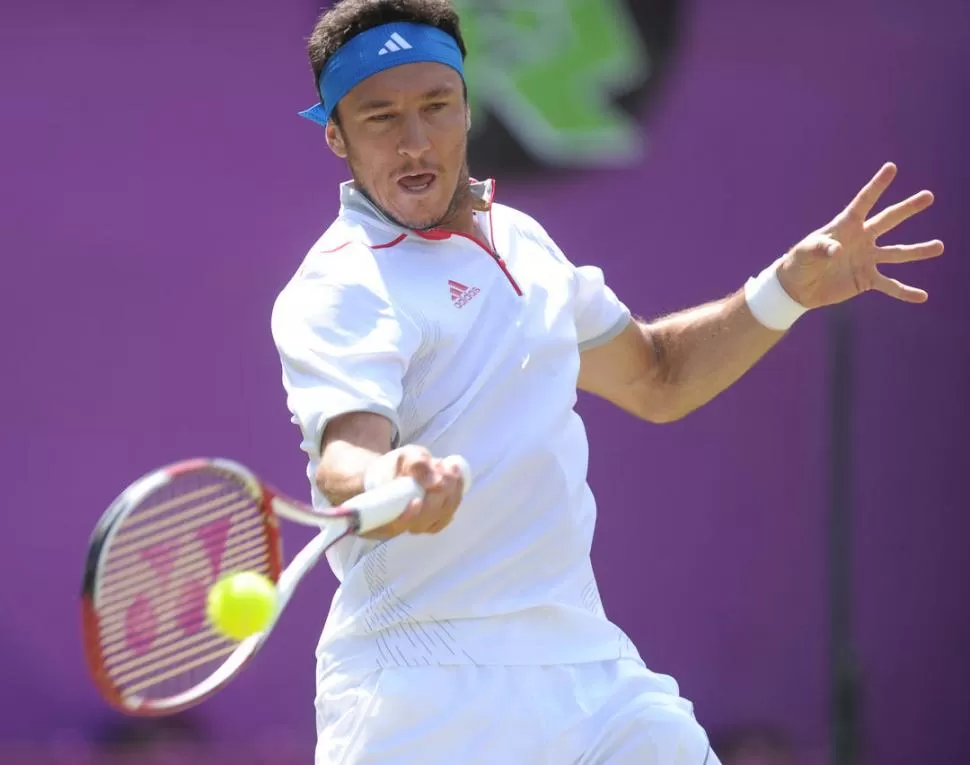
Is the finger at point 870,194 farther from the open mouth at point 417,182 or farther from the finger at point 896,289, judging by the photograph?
the open mouth at point 417,182

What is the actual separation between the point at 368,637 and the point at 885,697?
3.76 metres

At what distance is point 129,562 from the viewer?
120 inches

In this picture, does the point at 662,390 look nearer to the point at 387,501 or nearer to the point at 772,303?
the point at 772,303

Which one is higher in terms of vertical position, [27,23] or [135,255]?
[27,23]

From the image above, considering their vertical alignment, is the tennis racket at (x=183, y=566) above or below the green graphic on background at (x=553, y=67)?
below

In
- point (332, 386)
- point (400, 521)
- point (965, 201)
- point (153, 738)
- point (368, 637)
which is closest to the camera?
point (400, 521)

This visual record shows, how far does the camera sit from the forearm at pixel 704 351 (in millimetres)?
4145

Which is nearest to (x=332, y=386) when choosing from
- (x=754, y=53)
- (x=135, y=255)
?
(x=135, y=255)

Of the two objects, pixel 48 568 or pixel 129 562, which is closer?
pixel 129 562

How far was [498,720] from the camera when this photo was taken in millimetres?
3395

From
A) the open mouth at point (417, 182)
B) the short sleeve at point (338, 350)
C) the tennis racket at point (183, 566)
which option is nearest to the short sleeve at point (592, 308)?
the open mouth at point (417, 182)

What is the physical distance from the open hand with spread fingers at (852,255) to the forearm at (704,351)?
0.13 meters

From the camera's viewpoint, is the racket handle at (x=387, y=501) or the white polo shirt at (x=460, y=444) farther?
the white polo shirt at (x=460, y=444)

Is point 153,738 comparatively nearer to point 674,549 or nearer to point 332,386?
point 674,549
